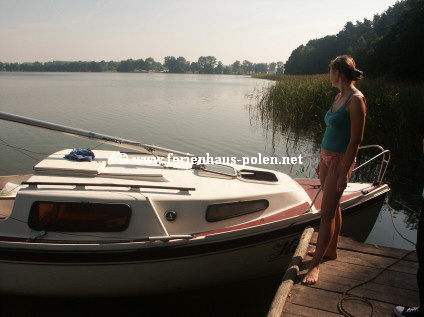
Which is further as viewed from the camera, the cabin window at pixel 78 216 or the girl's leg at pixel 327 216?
the cabin window at pixel 78 216

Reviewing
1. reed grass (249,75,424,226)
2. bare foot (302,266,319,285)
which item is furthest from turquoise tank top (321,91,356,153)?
reed grass (249,75,424,226)

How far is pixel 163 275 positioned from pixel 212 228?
37.2 inches

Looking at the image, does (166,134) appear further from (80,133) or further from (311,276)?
(311,276)

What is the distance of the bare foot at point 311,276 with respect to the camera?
14.2 feet

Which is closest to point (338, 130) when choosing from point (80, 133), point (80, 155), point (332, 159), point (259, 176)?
point (332, 159)

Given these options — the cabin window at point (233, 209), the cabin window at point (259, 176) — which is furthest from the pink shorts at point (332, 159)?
the cabin window at point (259, 176)

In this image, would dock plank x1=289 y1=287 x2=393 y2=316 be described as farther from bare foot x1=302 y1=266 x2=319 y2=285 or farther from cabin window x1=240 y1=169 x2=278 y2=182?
cabin window x1=240 y1=169 x2=278 y2=182

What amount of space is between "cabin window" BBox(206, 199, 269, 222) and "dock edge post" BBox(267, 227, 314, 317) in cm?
78

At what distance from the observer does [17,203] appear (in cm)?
510

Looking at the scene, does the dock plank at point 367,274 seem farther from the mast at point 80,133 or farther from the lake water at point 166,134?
the lake water at point 166,134

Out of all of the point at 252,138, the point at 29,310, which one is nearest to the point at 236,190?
the point at 29,310

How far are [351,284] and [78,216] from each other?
3517mm

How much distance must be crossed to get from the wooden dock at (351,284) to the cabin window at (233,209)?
2.81ft

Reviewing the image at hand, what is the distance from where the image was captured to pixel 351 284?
4363 mm
